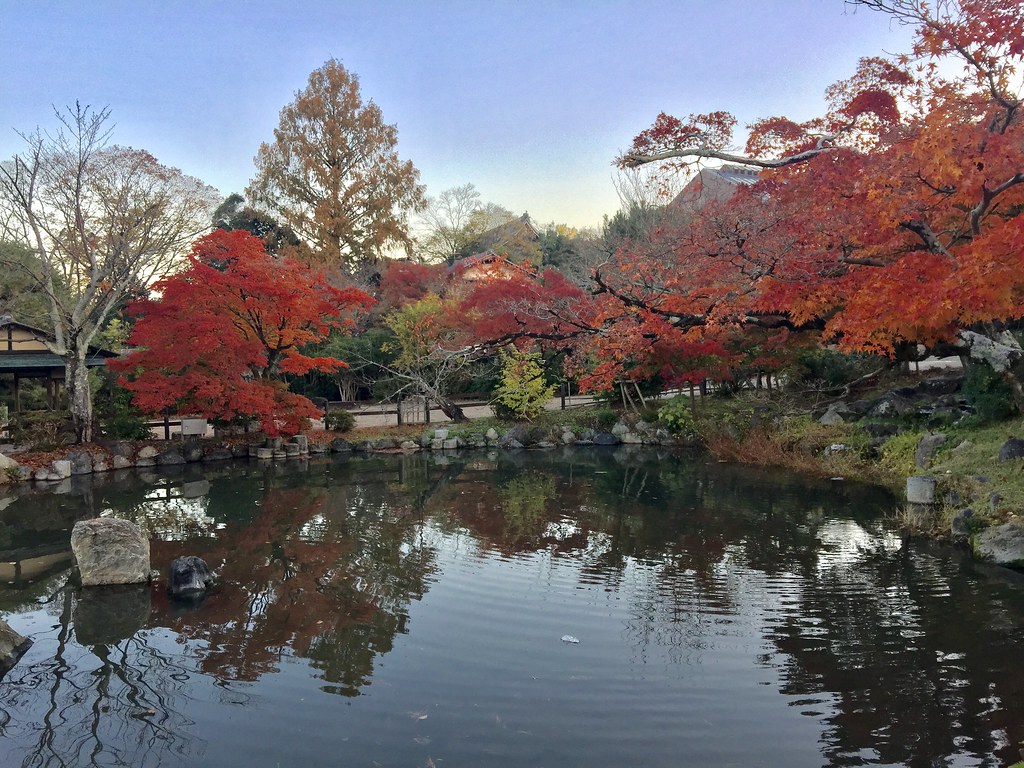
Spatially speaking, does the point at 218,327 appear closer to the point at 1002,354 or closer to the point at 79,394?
the point at 79,394

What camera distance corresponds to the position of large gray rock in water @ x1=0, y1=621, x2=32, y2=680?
15.5 feet

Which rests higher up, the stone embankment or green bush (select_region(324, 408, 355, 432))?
green bush (select_region(324, 408, 355, 432))

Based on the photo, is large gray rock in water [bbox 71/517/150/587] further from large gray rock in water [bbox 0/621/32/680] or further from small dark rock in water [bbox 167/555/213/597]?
large gray rock in water [bbox 0/621/32/680]

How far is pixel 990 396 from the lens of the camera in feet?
30.9

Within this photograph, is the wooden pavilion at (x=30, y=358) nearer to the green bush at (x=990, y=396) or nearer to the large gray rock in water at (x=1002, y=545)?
the large gray rock in water at (x=1002, y=545)

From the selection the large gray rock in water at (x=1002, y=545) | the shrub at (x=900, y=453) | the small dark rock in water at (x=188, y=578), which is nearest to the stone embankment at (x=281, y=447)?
the shrub at (x=900, y=453)

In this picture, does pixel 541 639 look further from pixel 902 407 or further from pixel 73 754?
pixel 902 407

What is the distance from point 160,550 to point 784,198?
8.36 m

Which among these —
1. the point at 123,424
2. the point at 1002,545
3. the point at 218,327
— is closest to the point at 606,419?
the point at 218,327

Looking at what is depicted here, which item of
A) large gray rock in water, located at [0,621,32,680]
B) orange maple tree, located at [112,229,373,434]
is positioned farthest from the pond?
orange maple tree, located at [112,229,373,434]

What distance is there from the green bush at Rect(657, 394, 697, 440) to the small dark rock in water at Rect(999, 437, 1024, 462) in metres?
7.02

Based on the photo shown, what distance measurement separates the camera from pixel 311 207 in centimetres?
2583

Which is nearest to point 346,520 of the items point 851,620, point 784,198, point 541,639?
point 541,639

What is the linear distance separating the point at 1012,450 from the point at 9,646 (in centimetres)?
958
